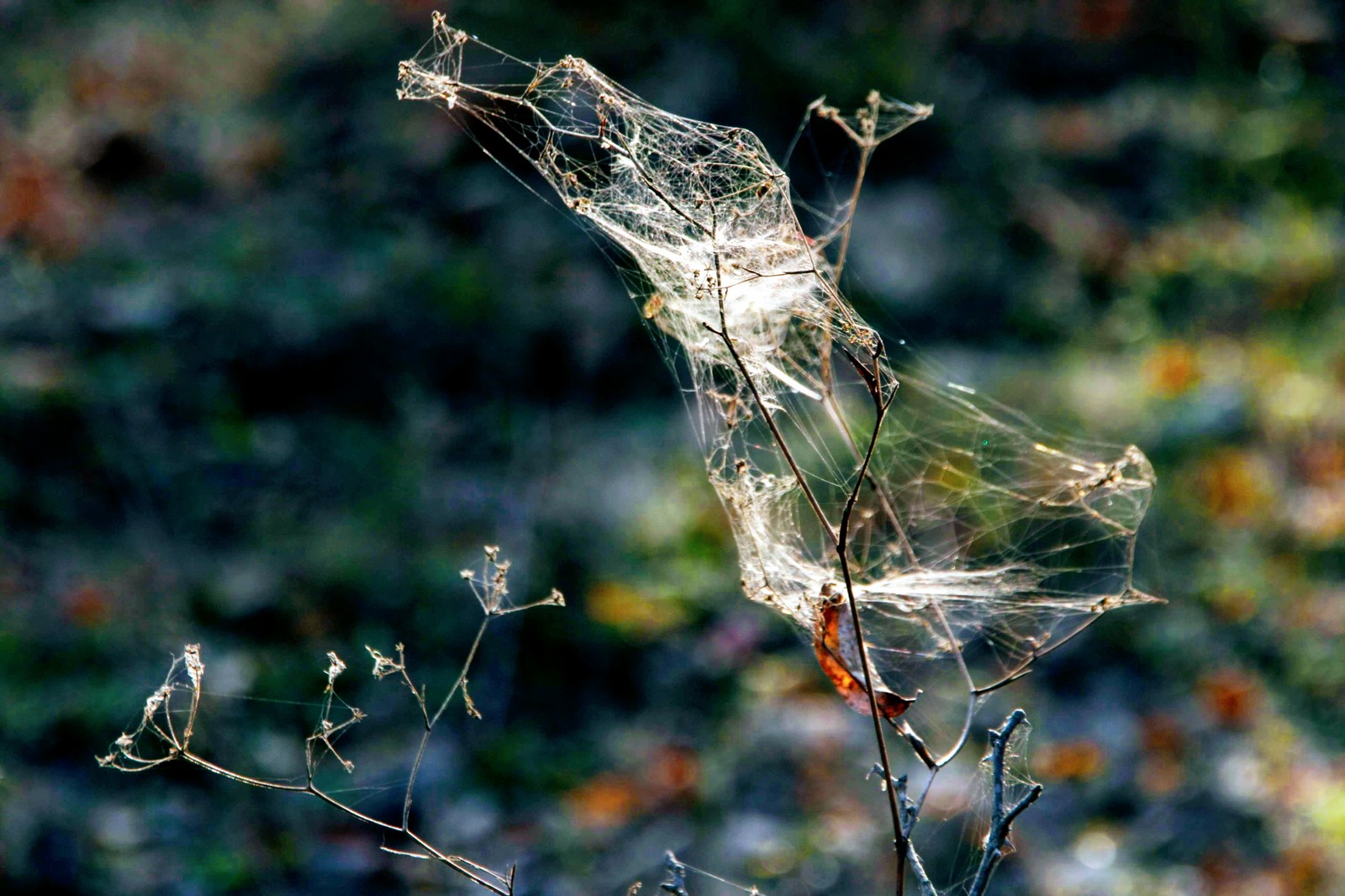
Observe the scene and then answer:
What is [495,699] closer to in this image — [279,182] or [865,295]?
[865,295]

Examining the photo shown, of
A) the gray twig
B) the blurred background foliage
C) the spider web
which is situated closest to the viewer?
the gray twig

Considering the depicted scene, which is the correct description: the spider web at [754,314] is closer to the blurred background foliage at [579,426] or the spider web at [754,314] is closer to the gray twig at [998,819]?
the gray twig at [998,819]

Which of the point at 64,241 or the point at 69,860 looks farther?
the point at 64,241

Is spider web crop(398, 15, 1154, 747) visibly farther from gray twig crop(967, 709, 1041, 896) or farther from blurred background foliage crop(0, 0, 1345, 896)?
blurred background foliage crop(0, 0, 1345, 896)

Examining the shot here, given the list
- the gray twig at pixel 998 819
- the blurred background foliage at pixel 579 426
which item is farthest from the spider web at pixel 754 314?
the blurred background foliage at pixel 579 426

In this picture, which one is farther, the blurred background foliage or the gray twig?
the blurred background foliage

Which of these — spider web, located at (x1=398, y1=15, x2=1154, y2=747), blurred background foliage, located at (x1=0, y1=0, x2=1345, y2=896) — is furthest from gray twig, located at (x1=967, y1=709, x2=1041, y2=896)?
blurred background foliage, located at (x1=0, y1=0, x2=1345, y2=896)

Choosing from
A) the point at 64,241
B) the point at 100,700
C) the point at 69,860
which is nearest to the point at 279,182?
the point at 64,241

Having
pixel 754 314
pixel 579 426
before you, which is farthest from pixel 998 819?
pixel 579 426

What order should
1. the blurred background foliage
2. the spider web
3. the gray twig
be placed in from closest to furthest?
1. the gray twig
2. the spider web
3. the blurred background foliage
